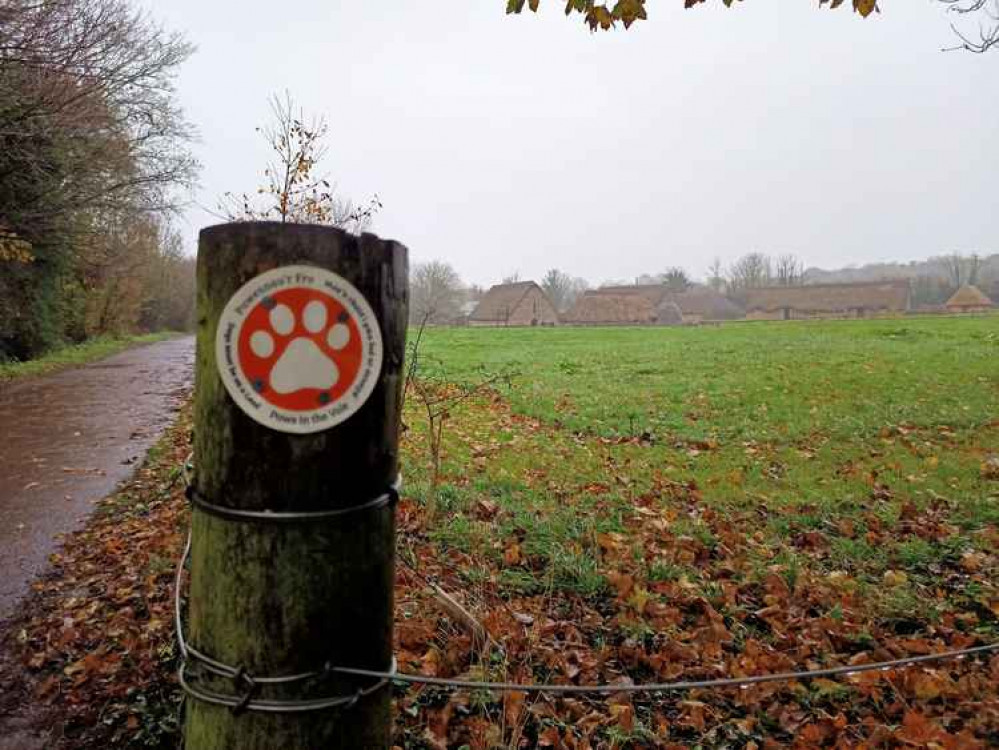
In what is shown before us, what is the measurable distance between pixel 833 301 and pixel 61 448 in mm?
77476

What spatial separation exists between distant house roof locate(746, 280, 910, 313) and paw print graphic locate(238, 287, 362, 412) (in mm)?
78611

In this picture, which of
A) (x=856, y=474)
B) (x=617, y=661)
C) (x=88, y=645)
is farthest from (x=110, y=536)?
(x=856, y=474)

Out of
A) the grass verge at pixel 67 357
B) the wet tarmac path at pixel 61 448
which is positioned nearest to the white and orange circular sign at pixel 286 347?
the wet tarmac path at pixel 61 448

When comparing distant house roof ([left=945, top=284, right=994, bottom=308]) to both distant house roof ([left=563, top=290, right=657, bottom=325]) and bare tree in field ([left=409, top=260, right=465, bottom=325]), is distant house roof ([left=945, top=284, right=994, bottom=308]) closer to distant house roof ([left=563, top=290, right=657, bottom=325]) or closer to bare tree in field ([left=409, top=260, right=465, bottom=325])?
distant house roof ([left=563, top=290, right=657, bottom=325])

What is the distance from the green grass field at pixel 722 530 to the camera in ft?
11.1

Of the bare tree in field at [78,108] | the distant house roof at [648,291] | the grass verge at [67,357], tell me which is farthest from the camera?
the distant house roof at [648,291]

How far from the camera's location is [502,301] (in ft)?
228

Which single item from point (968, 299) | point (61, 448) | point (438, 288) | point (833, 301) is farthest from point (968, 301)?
point (61, 448)

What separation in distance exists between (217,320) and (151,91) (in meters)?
20.5

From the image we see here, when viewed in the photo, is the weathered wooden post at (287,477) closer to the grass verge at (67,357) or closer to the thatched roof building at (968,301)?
the grass verge at (67,357)

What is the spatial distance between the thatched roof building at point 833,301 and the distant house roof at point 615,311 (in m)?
15.9

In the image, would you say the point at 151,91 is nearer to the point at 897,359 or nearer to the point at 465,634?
the point at 465,634

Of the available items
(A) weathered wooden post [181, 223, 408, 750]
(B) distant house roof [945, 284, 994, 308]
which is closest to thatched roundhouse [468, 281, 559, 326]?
(B) distant house roof [945, 284, 994, 308]

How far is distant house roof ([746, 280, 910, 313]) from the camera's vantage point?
69.6 m
